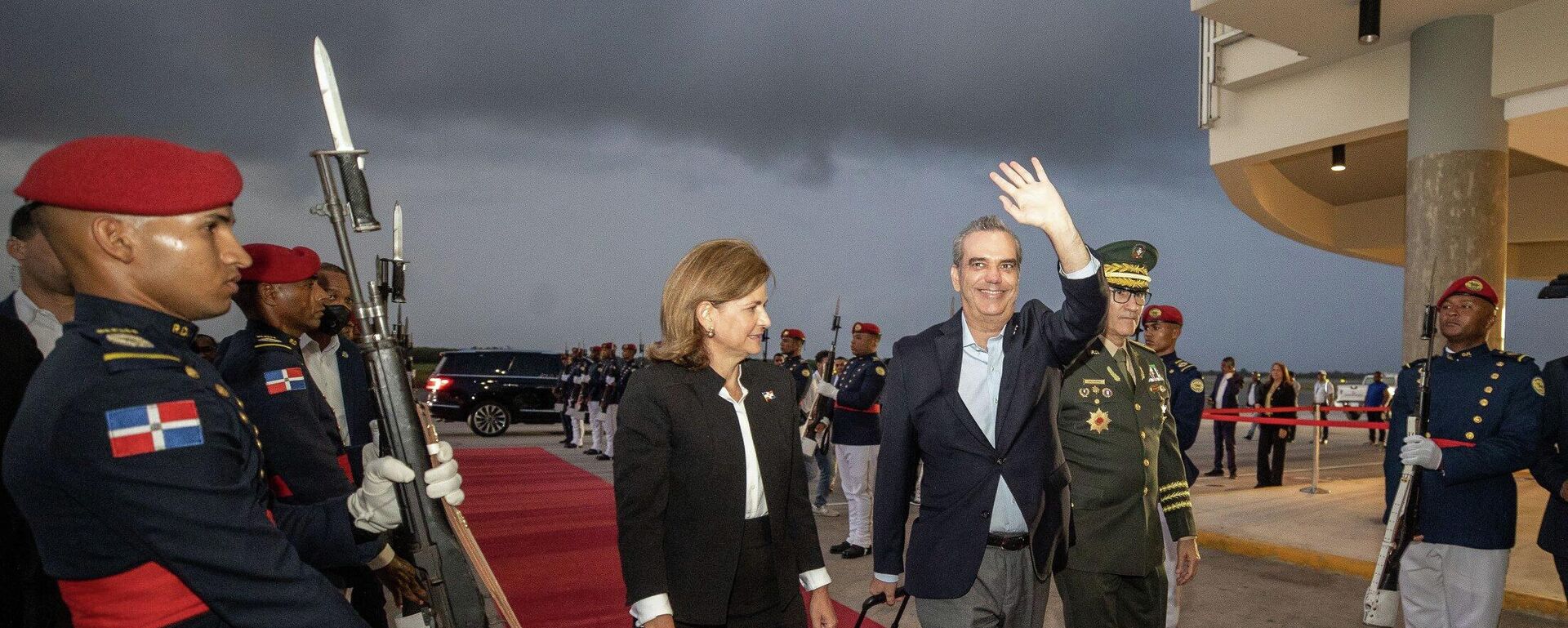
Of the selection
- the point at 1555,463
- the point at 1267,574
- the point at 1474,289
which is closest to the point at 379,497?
the point at 1474,289

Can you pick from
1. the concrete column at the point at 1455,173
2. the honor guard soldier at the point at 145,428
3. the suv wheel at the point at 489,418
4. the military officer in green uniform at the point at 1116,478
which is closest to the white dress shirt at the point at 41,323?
the honor guard soldier at the point at 145,428

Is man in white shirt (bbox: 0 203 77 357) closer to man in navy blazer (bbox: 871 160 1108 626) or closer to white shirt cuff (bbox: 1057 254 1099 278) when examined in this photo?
man in navy blazer (bbox: 871 160 1108 626)

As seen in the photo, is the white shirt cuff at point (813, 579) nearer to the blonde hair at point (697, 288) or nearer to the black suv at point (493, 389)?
the blonde hair at point (697, 288)

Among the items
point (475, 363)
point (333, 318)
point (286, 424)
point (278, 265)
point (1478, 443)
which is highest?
point (278, 265)

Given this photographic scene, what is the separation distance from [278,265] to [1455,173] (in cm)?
886

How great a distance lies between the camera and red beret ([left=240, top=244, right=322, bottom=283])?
3.36m

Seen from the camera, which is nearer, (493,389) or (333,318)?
(333,318)

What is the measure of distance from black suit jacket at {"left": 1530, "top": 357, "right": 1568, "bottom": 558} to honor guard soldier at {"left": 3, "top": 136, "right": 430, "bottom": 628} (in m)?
5.01

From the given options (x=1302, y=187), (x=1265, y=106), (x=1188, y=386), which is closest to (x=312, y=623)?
(x=1188, y=386)

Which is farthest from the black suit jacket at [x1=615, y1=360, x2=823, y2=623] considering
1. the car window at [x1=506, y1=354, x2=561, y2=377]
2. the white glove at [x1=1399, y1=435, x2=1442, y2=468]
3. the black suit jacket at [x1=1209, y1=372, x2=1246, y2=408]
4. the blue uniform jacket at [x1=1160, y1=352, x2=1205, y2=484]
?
the car window at [x1=506, y1=354, x2=561, y2=377]

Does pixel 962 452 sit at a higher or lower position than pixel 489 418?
higher

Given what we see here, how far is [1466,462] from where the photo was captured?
12.6ft

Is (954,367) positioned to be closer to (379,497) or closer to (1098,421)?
(1098,421)

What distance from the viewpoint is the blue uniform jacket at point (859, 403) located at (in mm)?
7781
